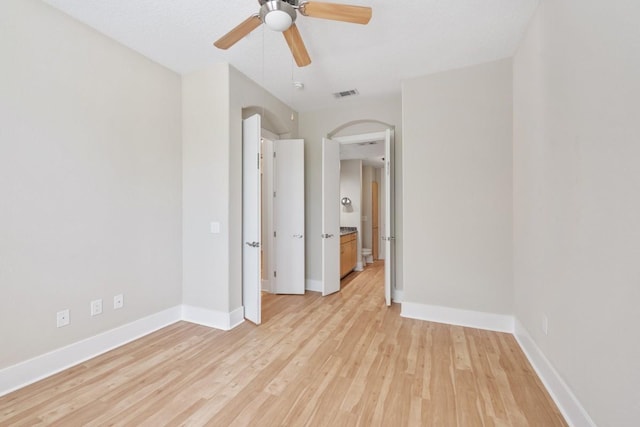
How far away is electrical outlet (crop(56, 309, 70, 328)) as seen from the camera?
7.02 ft

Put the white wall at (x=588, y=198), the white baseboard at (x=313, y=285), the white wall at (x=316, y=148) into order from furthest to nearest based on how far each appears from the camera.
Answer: the white baseboard at (x=313, y=285) < the white wall at (x=316, y=148) < the white wall at (x=588, y=198)

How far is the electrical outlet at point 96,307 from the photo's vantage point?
7.75ft

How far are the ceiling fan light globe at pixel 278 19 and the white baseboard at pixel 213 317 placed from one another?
107 inches

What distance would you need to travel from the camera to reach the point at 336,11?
1.68 m

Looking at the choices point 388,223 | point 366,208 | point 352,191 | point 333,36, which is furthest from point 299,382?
point 366,208

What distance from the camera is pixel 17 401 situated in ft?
5.85

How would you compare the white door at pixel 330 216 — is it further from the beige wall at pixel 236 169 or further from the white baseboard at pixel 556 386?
the white baseboard at pixel 556 386

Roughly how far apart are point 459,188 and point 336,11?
7.30ft

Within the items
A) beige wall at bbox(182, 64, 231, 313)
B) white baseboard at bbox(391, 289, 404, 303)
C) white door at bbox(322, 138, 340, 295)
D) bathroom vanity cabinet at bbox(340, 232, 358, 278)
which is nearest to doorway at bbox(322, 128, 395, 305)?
white door at bbox(322, 138, 340, 295)

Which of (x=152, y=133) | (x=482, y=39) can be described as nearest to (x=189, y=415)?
(x=152, y=133)

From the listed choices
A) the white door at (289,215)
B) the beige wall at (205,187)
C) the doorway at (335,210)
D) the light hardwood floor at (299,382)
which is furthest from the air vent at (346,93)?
the light hardwood floor at (299,382)

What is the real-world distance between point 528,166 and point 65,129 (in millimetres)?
3956

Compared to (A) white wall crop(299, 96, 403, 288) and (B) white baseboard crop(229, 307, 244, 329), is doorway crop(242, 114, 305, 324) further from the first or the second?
(B) white baseboard crop(229, 307, 244, 329)

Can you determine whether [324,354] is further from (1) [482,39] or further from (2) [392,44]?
(1) [482,39]
